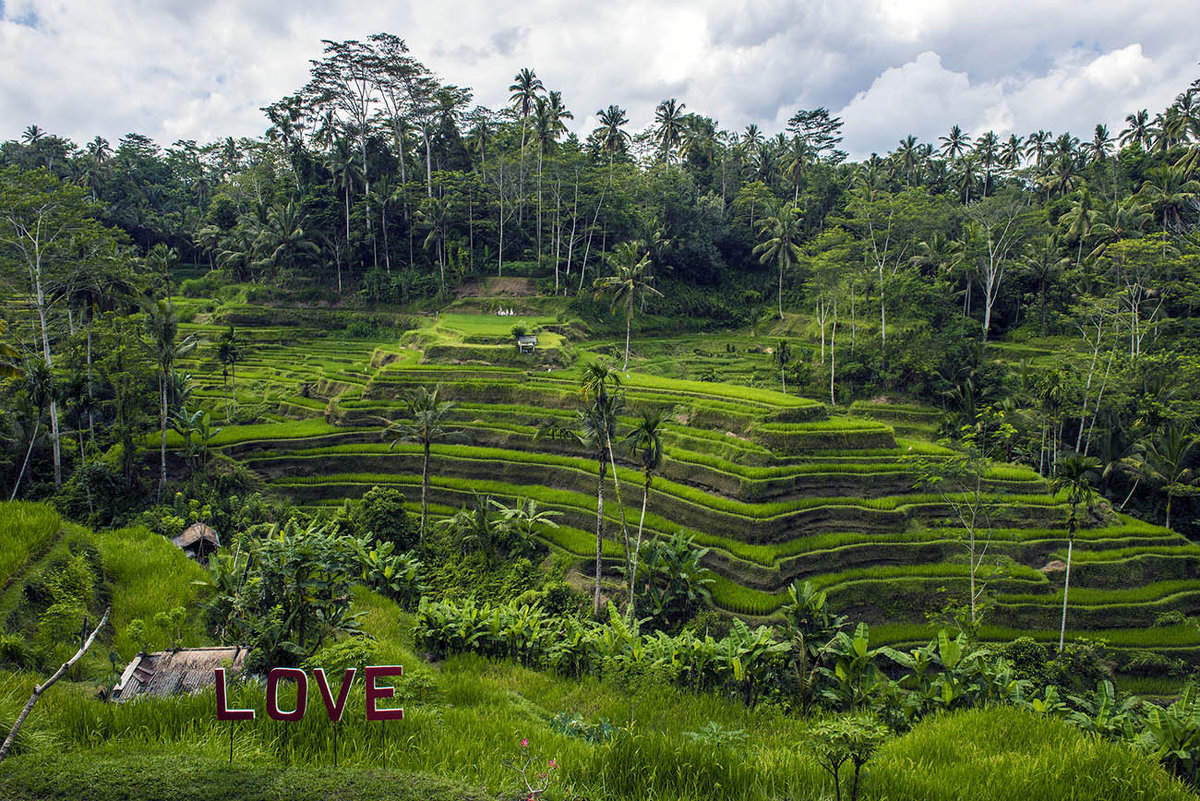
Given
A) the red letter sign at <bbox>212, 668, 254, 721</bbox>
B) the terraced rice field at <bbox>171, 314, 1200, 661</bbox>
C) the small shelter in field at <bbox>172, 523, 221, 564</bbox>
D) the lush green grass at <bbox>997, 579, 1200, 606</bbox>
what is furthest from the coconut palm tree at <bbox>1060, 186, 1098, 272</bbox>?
the red letter sign at <bbox>212, 668, 254, 721</bbox>

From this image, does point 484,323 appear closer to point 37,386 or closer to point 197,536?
point 37,386

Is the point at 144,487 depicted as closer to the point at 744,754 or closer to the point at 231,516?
the point at 231,516

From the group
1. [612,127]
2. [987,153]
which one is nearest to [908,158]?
[987,153]

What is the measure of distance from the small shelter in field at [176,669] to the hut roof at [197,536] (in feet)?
39.8

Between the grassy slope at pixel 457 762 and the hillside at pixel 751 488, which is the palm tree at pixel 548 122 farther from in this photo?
the grassy slope at pixel 457 762

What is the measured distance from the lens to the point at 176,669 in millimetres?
9648

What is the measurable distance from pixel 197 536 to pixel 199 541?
25cm

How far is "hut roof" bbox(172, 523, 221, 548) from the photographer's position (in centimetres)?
2048

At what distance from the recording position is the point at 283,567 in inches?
375

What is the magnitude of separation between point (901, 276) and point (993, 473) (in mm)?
19903

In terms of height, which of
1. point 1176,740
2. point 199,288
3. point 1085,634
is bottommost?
point 1085,634

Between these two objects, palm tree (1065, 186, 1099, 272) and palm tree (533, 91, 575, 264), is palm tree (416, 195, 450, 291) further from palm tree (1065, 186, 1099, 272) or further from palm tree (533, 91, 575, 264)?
palm tree (1065, 186, 1099, 272)

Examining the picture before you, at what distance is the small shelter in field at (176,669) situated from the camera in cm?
902

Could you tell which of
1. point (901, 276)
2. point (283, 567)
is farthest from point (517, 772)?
point (901, 276)
